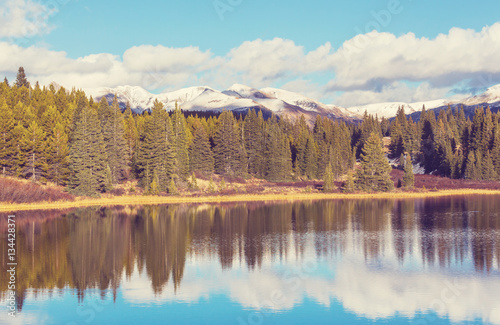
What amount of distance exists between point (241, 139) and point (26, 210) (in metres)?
66.2

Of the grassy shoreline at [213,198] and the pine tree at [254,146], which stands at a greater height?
the pine tree at [254,146]

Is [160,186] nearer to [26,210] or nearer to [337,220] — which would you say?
[26,210]

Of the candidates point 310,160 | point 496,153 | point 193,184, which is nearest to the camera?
point 193,184

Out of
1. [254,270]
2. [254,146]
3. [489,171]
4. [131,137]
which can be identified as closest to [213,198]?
[131,137]

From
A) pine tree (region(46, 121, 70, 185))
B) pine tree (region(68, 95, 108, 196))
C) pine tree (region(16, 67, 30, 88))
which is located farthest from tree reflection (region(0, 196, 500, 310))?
pine tree (region(16, 67, 30, 88))

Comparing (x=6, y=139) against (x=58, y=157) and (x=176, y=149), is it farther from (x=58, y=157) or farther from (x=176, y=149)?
(x=176, y=149)

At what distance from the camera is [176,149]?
92.8 meters

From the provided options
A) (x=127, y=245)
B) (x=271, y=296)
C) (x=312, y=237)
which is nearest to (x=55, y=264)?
(x=127, y=245)

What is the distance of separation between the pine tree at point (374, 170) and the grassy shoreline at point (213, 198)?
2.94 metres

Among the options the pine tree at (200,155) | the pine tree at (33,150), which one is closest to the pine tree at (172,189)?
the pine tree at (200,155)

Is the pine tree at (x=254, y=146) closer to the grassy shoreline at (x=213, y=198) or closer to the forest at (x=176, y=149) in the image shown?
the forest at (x=176, y=149)

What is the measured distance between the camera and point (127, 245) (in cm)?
4125

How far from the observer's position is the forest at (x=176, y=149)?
77.4 meters

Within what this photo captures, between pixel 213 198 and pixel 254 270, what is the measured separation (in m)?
52.8
